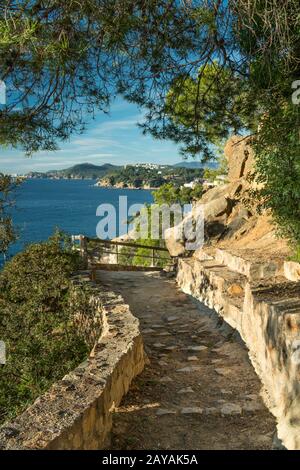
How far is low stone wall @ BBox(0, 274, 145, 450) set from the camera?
276 centimetres

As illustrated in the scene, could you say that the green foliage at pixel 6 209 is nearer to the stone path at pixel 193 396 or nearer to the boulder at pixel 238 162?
the stone path at pixel 193 396

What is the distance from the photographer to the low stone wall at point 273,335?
11.2ft

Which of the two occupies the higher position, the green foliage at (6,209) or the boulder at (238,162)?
the boulder at (238,162)

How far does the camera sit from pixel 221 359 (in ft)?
18.6

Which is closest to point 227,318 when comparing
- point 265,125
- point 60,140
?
point 265,125

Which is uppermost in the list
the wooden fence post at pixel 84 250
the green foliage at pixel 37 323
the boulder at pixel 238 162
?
the boulder at pixel 238 162

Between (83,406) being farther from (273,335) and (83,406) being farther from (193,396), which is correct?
(273,335)

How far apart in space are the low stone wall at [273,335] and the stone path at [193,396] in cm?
18

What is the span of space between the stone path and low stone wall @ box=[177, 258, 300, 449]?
18cm

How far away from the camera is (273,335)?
170 inches

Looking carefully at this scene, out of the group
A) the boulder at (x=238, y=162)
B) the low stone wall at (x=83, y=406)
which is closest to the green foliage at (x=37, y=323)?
the low stone wall at (x=83, y=406)

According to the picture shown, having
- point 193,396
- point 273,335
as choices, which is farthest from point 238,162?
point 193,396

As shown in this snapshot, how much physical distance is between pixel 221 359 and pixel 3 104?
12.7ft

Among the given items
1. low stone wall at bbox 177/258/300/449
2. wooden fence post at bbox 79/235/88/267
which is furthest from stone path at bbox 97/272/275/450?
wooden fence post at bbox 79/235/88/267
